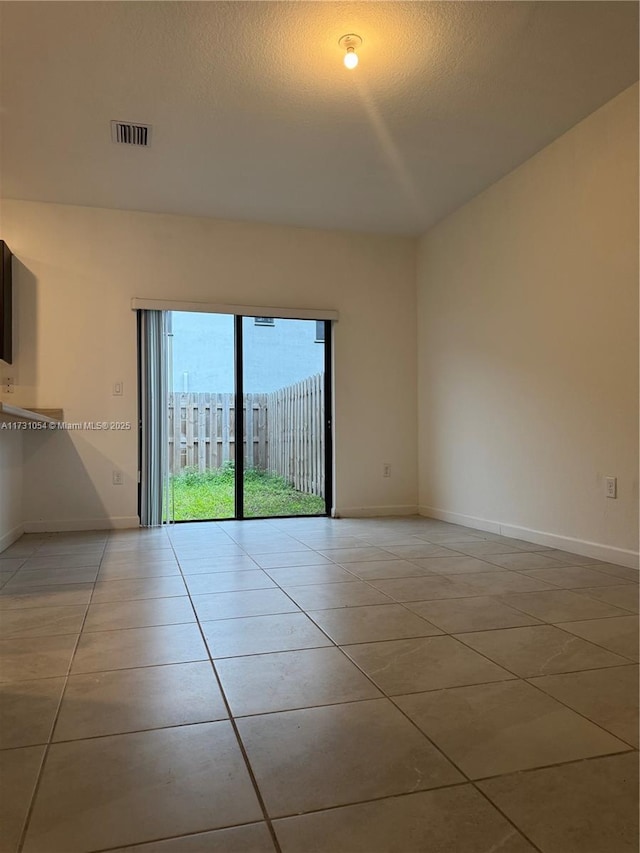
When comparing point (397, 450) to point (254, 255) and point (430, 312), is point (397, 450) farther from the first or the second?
point (254, 255)

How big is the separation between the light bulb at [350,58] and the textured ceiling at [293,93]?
0.23 ft

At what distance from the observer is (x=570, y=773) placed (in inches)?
47.7

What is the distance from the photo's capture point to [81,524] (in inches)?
185

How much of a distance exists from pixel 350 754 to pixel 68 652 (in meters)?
1.07

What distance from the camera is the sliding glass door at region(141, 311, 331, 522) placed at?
17.1ft

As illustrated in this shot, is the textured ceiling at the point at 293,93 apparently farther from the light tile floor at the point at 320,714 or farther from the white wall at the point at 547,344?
the light tile floor at the point at 320,714

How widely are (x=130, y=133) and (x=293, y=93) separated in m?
1.07

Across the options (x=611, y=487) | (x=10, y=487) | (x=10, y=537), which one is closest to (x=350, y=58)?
(x=611, y=487)

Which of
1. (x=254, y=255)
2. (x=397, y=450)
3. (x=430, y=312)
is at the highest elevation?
(x=254, y=255)

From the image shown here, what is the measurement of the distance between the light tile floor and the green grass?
2.17m

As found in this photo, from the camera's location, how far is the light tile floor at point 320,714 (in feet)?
3.45

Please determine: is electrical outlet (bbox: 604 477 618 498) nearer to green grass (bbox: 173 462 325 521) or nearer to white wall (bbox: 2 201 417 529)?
white wall (bbox: 2 201 417 529)

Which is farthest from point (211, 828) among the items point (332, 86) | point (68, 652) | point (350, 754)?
point (332, 86)

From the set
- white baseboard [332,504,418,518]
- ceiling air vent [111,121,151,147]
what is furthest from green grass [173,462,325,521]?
ceiling air vent [111,121,151,147]
